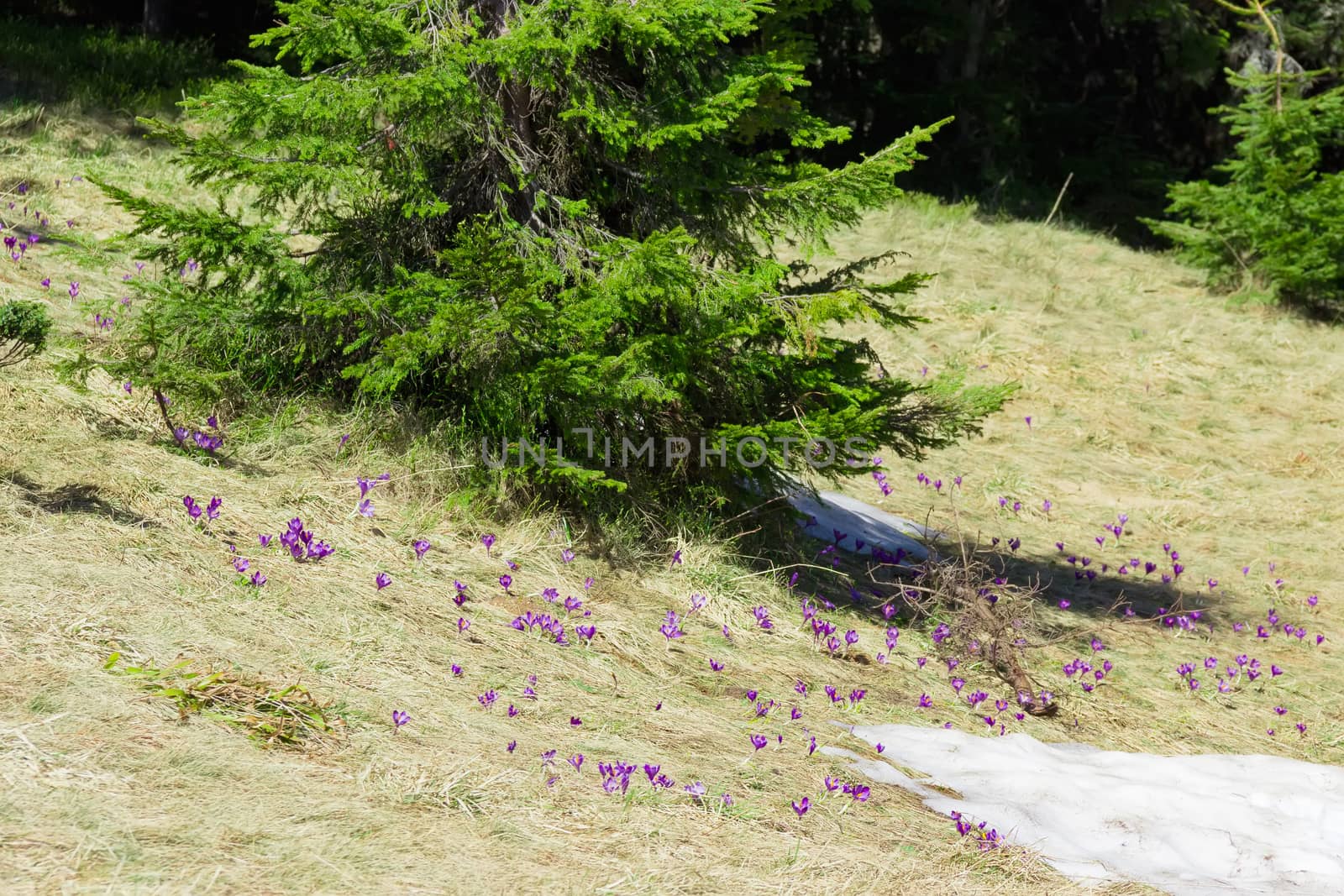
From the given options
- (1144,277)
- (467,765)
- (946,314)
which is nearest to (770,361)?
(467,765)

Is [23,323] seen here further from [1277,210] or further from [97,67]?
[1277,210]

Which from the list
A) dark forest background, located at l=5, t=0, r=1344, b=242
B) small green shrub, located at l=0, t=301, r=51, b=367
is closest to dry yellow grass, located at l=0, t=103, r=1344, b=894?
small green shrub, located at l=0, t=301, r=51, b=367

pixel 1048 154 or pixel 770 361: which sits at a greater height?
pixel 1048 154

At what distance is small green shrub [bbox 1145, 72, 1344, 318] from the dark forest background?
4.76 feet

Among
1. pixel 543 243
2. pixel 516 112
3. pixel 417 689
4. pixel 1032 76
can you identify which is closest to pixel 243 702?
pixel 417 689

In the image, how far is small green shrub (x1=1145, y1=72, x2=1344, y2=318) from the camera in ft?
43.8

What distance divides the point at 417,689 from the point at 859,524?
14.0 feet

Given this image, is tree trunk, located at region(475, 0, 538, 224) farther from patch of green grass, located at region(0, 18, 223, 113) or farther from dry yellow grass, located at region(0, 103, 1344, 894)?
patch of green grass, located at region(0, 18, 223, 113)

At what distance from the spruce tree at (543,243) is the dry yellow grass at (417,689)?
47 cm

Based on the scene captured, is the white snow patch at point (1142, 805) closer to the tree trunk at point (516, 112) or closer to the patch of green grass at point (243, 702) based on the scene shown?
the patch of green grass at point (243, 702)

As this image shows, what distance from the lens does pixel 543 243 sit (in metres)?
5.71

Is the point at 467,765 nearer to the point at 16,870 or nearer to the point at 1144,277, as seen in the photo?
the point at 16,870

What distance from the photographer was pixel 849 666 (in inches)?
212

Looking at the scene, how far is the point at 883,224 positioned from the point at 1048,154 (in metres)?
5.48
